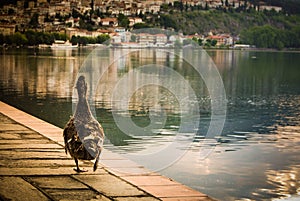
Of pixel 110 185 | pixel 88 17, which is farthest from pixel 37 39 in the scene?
pixel 110 185

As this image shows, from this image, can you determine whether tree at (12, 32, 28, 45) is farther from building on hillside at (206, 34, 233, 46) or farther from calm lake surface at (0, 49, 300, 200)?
calm lake surface at (0, 49, 300, 200)

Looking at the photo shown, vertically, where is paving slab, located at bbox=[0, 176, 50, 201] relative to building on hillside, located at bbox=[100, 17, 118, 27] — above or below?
above

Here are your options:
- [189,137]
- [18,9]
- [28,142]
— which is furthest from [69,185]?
[18,9]

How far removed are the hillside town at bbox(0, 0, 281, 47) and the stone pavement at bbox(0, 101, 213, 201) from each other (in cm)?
6531

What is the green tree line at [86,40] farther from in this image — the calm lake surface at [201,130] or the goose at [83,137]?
the goose at [83,137]

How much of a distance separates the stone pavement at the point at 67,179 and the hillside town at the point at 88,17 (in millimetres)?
65311

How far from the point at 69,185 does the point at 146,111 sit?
8467 mm

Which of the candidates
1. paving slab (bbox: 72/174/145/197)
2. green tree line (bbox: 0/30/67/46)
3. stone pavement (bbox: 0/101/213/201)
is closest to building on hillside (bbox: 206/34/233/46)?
green tree line (bbox: 0/30/67/46)

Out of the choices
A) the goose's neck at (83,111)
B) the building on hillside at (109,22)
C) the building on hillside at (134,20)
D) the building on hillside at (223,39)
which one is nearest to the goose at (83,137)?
the goose's neck at (83,111)

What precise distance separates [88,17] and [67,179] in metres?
86.9

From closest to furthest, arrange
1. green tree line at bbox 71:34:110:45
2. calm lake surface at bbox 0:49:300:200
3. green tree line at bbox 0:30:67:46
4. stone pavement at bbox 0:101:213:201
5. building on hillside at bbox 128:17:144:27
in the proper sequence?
stone pavement at bbox 0:101:213:201, calm lake surface at bbox 0:49:300:200, green tree line at bbox 71:34:110:45, green tree line at bbox 0:30:67:46, building on hillside at bbox 128:17:144:27

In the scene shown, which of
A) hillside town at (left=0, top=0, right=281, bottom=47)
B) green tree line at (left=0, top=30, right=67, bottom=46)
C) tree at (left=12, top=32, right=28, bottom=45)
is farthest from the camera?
hillside town at (left=0, top=0, right=281, bottom=47)

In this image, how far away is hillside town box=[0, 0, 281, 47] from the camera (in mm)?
79188

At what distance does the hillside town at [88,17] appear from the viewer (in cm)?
7919
